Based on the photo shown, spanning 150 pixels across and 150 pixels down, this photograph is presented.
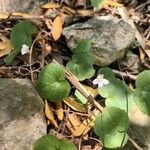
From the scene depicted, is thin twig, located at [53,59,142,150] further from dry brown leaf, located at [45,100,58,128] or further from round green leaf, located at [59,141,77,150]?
round green leaf, located at [59,141,77,150]

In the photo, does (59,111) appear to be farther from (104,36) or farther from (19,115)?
(104,36)

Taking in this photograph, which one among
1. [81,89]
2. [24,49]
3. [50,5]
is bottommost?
[81,89]

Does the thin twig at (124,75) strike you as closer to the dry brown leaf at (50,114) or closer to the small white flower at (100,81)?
the small white flower at (100,81)

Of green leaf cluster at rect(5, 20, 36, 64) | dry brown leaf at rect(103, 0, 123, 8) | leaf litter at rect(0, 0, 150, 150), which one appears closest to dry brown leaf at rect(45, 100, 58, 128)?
leaf litter at rect(0, 0, 150, 150)

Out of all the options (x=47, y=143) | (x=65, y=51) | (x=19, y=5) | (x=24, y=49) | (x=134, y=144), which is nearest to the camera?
(x=47, y=143)

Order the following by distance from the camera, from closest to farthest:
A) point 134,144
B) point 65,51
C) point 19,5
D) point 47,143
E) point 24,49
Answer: point 47,143
point 134,144
point 24,49
point 65,51
point 19,5

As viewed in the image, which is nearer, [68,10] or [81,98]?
[81,98]

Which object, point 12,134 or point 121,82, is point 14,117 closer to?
point 12,134

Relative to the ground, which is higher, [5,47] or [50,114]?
[5,47]

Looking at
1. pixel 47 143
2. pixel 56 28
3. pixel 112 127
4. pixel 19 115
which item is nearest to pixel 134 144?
pixel 112 127
